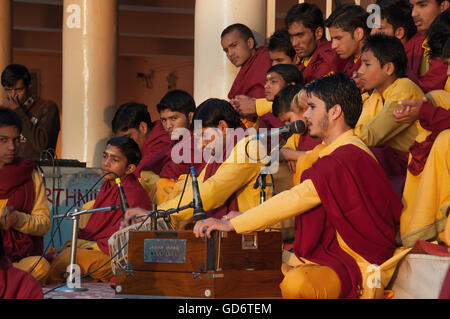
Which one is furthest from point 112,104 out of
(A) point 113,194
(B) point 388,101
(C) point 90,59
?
(B) point 388,101

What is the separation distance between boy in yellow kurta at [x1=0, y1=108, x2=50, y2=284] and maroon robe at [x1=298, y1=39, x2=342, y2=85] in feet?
7.07

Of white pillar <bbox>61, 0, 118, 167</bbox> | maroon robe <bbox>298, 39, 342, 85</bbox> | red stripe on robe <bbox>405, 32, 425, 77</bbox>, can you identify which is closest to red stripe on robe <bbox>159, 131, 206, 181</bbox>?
maroon robe <bbox>298, 39, 342, 85</bbox>

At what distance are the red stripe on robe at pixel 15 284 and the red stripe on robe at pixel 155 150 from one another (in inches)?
156

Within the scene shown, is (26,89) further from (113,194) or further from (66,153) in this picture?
(113,194)

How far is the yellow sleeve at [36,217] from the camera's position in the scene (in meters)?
5.50

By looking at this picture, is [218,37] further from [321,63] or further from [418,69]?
[418,69]

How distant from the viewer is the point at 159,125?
751 cm

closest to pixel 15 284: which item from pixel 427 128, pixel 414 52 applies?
pixel 427 128

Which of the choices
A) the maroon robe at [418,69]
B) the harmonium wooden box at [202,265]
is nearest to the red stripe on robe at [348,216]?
the harmonium wooden box at [202,265]

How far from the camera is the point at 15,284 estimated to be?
300 centimetres

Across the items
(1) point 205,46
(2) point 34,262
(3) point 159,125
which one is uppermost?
(1) point 205,46

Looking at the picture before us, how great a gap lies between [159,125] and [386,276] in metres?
3.87

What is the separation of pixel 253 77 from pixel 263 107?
2.06 feet

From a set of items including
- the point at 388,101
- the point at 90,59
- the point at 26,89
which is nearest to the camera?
the point at 388,101
